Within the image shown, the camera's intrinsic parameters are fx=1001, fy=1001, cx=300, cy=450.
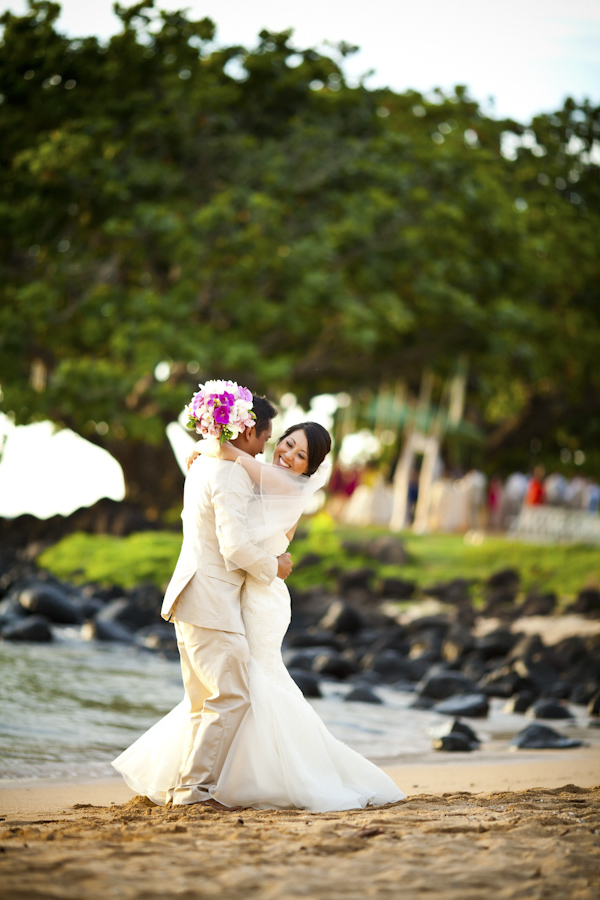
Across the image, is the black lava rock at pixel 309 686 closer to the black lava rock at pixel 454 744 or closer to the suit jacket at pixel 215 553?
the black lava rock at pixel 454 744

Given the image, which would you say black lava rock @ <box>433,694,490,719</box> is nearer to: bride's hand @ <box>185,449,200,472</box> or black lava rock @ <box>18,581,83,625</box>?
bride's hand @ <box>185,449,200,472</box>

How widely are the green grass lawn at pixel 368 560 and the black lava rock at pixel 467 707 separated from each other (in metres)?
8.51

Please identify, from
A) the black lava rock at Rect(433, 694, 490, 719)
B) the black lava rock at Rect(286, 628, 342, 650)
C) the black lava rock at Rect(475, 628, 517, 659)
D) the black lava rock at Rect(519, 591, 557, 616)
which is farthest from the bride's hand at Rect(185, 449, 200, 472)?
the black lava rock at Rect(519, 591, 557, 616)

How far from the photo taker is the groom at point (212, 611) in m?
4.93

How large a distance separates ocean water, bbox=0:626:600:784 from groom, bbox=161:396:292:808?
5.42ft

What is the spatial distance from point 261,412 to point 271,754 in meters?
1.76

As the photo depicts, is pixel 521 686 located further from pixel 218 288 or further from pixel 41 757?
pixel 218 288

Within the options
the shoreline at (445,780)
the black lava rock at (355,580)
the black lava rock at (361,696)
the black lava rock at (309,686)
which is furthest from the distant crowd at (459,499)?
the shoreline at (445,780)

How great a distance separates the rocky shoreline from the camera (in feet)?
33.5

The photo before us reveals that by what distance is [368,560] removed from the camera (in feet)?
68.3

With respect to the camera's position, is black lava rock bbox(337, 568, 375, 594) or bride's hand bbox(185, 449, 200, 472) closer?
bride's hand bbox(185, 449, 200, 472)

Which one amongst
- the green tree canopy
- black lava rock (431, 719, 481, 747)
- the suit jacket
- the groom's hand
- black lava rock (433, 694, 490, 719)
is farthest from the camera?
the green tree canopy

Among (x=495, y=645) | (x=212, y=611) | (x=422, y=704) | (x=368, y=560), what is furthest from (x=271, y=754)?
(x=368, y=560)

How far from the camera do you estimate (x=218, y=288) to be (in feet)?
65.2
